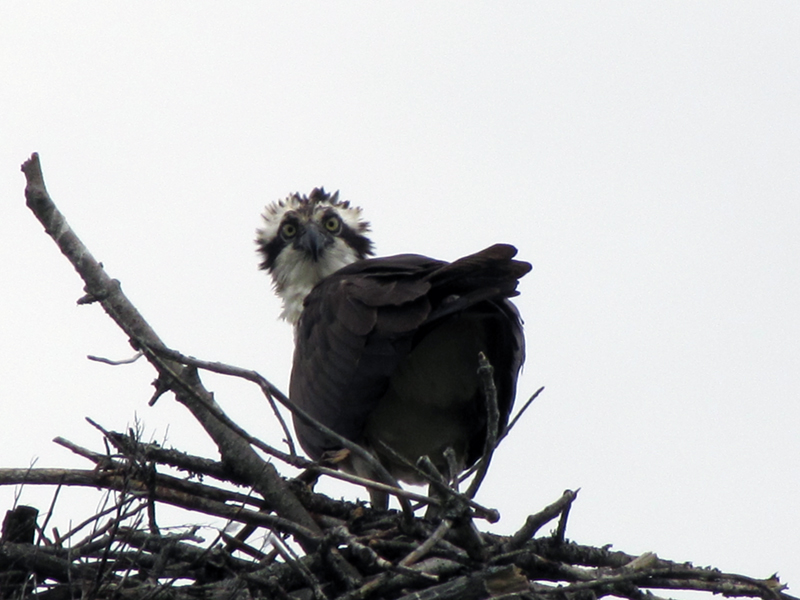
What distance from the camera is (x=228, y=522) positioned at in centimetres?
423

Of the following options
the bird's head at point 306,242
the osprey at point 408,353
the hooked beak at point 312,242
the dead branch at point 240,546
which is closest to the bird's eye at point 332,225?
the bird's head at point 306,242

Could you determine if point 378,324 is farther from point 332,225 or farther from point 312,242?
point 332,225

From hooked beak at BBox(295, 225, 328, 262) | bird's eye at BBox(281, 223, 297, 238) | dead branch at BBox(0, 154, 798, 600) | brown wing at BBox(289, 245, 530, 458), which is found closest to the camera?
dead branch at BBox(0, 154, 798, 600)

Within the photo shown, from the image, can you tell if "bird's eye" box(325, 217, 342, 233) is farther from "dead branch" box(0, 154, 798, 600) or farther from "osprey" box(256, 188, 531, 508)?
"dead branch" box(0, 154, 798, 600)

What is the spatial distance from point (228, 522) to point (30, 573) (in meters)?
0.75

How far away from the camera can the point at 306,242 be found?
7.77 meters

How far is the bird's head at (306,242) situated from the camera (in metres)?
7.84

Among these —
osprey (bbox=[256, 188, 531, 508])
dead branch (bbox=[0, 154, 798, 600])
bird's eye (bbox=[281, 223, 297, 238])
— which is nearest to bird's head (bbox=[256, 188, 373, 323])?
bird's eye (bbox=[281, 223, 297, 238])

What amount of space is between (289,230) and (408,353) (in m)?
2.93

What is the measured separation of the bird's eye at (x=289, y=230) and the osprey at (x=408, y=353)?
72.7 inches

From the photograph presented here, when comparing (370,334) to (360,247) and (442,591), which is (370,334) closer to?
(442,591)

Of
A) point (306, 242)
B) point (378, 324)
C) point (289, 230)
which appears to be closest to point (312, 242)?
point (306, 242)

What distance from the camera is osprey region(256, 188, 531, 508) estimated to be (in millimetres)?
5172

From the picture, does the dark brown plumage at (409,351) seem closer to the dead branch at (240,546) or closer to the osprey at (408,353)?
the osprey at (408,353)
